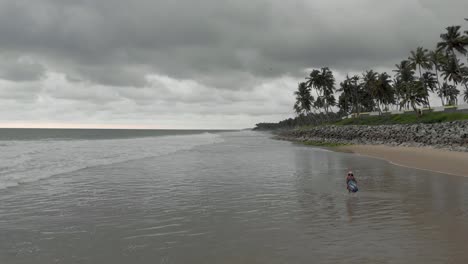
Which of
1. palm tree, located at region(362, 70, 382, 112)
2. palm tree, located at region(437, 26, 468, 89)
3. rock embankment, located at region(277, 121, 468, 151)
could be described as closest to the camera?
rock embankment, located at region(277, 121, 468, 151)

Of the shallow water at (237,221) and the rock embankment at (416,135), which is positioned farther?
the rock embankment at (416,135)

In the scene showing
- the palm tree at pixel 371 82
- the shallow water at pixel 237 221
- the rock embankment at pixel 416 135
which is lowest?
the shallow water at pixel 237 221

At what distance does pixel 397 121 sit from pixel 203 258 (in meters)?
72.2

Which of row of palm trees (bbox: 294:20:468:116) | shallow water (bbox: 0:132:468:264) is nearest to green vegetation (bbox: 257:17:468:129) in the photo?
row of palm trees (bbox: 294:20:468:116)

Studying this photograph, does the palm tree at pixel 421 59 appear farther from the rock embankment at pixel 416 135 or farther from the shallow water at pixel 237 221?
the shallow water at pixel 237 221

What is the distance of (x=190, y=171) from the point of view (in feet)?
84.3

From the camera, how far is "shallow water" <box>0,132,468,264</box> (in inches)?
328

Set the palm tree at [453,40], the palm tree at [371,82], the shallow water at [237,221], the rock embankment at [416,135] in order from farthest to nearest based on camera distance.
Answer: the palm tree at [371,82] < the palm tree at [453,40] < the rock embankment at [416,135] < the shallow water at [237,221]

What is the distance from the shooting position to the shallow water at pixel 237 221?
8328mm

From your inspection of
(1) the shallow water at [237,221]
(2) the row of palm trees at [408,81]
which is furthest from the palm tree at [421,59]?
(1) the shallow water at [237,221]

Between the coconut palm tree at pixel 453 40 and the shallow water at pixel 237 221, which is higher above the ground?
the coconut palm tree at pixel 453 40

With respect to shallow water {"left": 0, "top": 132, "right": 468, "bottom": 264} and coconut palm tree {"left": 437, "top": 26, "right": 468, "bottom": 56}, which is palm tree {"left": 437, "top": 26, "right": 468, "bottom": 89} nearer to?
coconut palm tree {"left": 437, "top": 26, "right": 468, "bottom": 56}

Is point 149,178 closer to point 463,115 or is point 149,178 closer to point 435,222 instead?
point 435,222

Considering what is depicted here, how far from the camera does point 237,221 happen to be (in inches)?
450
